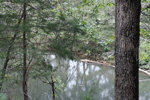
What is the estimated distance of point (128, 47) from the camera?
5.51ft

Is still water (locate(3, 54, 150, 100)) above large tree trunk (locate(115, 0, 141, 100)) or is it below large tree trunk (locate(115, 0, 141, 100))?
below

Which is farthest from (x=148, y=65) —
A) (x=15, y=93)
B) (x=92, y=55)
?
(x=15, y=93)

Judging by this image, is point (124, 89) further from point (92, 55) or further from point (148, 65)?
point (92, 55)

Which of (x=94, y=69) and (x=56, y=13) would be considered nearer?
(x=56, y=13)

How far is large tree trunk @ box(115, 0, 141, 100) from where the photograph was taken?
1.67 meters

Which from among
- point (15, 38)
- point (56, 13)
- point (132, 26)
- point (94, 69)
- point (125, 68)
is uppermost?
point (56, 13)

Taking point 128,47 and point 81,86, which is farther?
point 81,86

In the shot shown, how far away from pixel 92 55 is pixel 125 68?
11429 mm

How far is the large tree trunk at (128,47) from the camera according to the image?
1670mm

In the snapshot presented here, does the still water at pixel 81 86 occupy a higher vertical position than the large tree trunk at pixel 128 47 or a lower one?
lower

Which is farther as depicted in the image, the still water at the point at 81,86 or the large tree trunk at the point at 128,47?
the still water at the point at 81,86

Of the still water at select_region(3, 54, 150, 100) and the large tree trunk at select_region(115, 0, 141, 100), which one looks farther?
the still water at select_region(3, 54, 150, 100)

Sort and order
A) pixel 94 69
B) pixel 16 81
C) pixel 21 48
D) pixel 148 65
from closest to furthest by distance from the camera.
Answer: pixel 21 48
pixel 16 81
pixel 148 65
pixel 94 69

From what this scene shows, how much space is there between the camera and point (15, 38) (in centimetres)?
382
